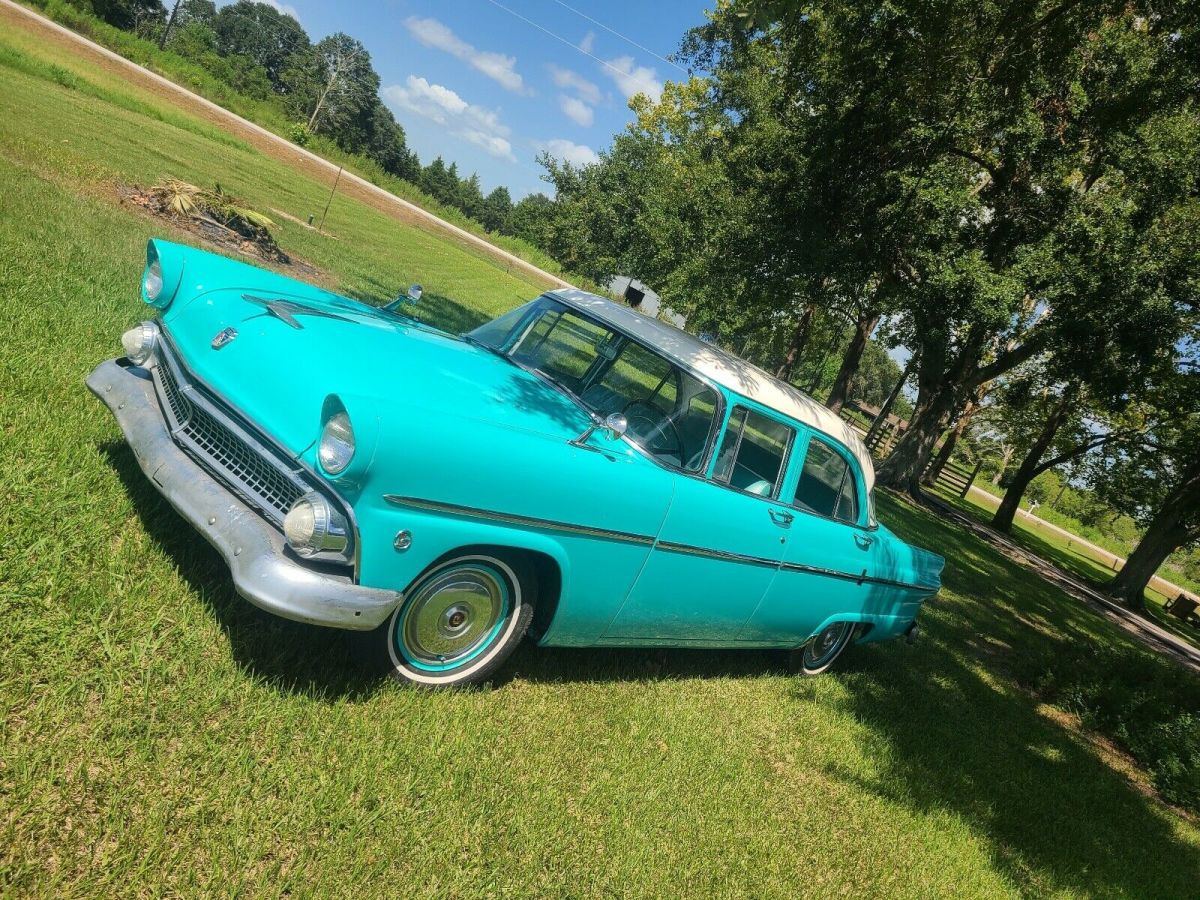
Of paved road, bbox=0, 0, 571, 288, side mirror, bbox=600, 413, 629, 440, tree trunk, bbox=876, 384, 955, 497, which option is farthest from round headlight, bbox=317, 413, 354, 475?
paved road, bbox=0, 0, 571, 288

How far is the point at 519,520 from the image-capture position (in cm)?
281

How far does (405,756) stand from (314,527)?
36.7 inches

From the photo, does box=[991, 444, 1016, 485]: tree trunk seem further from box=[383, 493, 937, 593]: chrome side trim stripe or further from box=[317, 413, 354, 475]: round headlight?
box=[317, 413, 354, 475]: round headlight

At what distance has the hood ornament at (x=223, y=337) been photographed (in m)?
3.03

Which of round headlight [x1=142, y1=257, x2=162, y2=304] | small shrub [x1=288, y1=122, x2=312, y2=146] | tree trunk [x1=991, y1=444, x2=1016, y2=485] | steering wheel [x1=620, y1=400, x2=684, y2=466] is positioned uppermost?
tree trunk [x1=991, y1=444, x2=1016, y2=485]

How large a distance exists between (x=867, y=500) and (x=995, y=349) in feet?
51.3

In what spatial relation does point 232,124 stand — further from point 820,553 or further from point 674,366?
point 820,553

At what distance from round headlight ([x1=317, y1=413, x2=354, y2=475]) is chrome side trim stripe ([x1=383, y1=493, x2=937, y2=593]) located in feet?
0.61

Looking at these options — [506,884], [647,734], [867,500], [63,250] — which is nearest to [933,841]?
[647,734]

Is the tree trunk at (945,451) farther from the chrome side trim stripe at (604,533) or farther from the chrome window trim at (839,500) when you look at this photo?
the chrome side trim stripe at (604,533)

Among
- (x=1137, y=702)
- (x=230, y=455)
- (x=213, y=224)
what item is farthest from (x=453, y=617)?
(x=213, y=224)

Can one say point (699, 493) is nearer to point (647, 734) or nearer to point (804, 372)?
point (647, 734)

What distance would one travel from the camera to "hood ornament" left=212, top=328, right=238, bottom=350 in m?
3.03

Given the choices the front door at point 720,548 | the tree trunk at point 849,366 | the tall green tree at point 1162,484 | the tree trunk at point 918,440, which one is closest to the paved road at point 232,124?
the tree trunk at point 849,366
